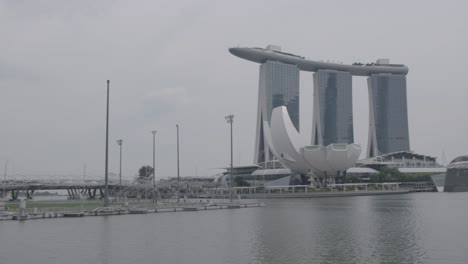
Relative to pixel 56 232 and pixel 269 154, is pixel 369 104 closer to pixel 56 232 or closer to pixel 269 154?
pixel 269 154

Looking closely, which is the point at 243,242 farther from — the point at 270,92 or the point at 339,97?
the point at 339,97

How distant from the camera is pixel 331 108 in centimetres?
17725

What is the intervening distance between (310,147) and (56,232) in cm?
8056

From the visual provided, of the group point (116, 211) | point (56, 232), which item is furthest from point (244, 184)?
point (56, 232)

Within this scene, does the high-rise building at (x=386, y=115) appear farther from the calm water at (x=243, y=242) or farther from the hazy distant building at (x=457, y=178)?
the calm water at (x=243, y=242)

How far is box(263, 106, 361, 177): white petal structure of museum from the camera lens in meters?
103

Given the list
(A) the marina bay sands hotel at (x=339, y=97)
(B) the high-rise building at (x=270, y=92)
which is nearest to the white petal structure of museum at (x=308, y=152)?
(B) the high-rise building at (x=270, y=92)

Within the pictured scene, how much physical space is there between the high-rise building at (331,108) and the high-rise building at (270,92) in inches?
508

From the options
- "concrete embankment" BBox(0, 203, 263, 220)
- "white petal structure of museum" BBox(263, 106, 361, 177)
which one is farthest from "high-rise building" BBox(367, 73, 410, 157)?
"concrete embankment" BBox(0, 203, 263, 220)

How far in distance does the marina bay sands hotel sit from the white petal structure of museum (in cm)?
5351

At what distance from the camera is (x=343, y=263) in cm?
1658

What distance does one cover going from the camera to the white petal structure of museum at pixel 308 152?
338ft

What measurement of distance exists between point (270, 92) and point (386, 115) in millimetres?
47574

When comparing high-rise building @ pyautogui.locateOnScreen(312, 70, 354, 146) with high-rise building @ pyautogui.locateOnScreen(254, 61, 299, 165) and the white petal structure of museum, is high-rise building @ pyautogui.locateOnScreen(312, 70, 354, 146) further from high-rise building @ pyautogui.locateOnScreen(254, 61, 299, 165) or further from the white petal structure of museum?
the white petal structure of museum
